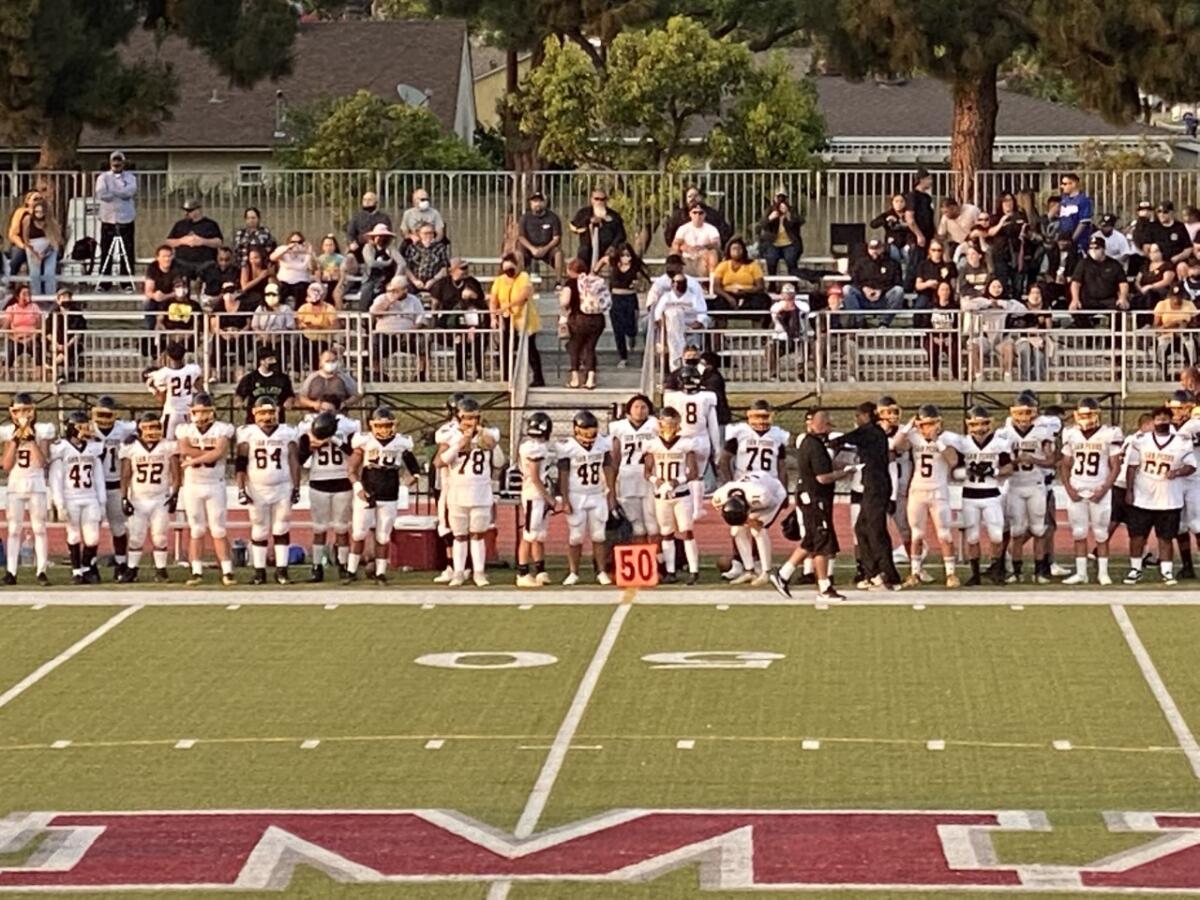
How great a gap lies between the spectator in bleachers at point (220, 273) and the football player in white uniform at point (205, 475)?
692cm

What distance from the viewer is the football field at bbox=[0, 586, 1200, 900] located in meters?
12.6

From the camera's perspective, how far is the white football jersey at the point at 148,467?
Answer: 20922mm

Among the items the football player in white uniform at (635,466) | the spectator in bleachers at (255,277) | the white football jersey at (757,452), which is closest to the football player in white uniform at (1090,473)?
the white football jersey at (757,452)

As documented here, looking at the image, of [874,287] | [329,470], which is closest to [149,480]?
[329,470]

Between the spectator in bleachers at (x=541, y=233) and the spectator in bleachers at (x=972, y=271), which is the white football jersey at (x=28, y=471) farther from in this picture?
the spectator in bleachers at (x=972, y=271)

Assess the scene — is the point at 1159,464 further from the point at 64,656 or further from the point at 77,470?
the point at 64,656

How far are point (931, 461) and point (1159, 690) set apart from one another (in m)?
4.26

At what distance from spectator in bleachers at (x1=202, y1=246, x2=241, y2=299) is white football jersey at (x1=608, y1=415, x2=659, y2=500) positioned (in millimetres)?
7615

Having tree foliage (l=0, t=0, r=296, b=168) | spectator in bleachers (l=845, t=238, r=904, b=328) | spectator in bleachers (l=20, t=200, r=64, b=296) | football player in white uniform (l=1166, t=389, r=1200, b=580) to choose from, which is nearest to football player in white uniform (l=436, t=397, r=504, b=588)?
football player in white uniform (l=1166, t=389, r=1200, b=580)

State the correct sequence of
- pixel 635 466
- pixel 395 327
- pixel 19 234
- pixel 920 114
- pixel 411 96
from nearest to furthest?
1. pixel 635 466
2. pixel 395 327
3. pixel 19 234
4. pixel 411 96
5. pixel 920 114

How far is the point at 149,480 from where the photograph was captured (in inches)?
825

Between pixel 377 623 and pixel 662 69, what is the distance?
71.0 ft

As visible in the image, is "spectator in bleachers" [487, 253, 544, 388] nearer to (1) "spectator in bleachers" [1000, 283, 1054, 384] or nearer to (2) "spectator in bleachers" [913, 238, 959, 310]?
(2) "spectator in bleachers" [913, 238, 959, 310]

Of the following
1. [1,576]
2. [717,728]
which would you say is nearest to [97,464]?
[1,576]
